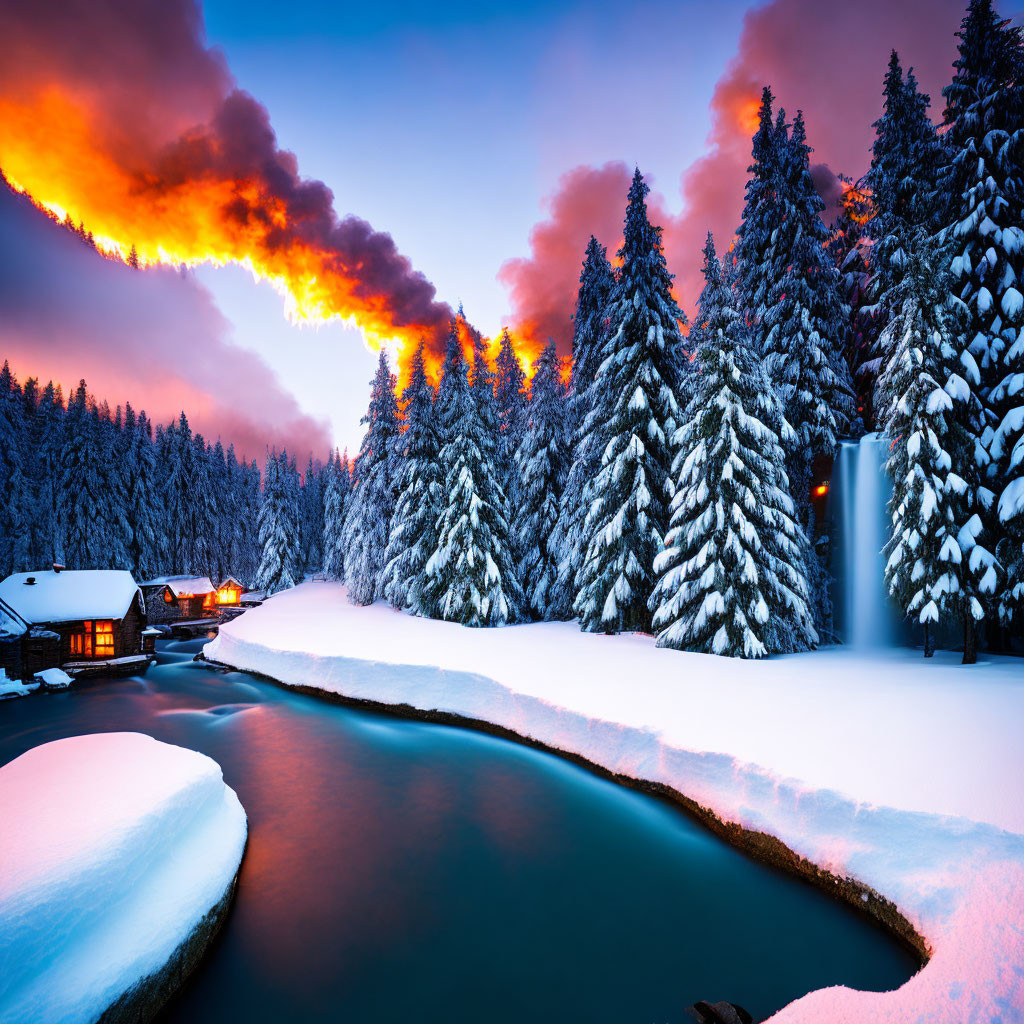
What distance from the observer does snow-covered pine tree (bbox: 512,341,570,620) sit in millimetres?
24562

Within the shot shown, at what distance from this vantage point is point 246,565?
236 ft

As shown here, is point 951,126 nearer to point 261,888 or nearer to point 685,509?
point 685,509

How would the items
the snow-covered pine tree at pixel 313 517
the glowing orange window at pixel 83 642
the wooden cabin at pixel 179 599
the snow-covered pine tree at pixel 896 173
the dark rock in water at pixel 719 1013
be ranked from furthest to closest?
the snow-covered pine tree at pixel 313 517
the wooden cabin at pixel 179 599
the glowing orange window at pixel 83 642
the snow-covered pine tree at pixel 896 173
the dark rock in water at pixel 719 1013

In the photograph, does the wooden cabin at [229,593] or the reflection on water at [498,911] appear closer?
the reflection on water at [498,911]

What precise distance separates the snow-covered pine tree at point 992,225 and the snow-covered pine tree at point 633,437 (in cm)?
891

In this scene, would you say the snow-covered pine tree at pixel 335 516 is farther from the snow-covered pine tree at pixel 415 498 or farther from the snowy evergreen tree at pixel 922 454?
the snowy evergreen tree at pixel 922 454

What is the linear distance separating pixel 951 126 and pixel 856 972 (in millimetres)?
23175

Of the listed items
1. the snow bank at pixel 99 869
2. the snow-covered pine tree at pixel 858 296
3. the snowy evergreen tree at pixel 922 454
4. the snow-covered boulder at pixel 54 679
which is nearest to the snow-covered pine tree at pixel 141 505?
the snow-covered boulder at pixel 54 679

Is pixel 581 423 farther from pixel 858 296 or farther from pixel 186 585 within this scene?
pixel 186 585

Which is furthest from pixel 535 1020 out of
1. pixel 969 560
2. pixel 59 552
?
pixel 59 552

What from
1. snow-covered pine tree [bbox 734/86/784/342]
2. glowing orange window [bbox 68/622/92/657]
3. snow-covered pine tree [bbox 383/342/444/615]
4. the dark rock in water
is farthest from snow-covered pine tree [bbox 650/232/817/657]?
glowing orange window [bbox 68/622/92/657]

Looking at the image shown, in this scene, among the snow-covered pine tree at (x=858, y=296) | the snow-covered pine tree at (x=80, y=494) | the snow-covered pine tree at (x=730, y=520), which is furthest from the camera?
the snow-covered pine tree at (x=80, y=494)

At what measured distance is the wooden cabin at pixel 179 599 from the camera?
3944 centimetres

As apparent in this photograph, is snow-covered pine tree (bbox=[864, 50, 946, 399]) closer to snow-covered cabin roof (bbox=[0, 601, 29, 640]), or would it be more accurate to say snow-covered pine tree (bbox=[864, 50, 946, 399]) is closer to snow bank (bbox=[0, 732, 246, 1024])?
snow bank (bbox=[0, 732, 246, 1024])
